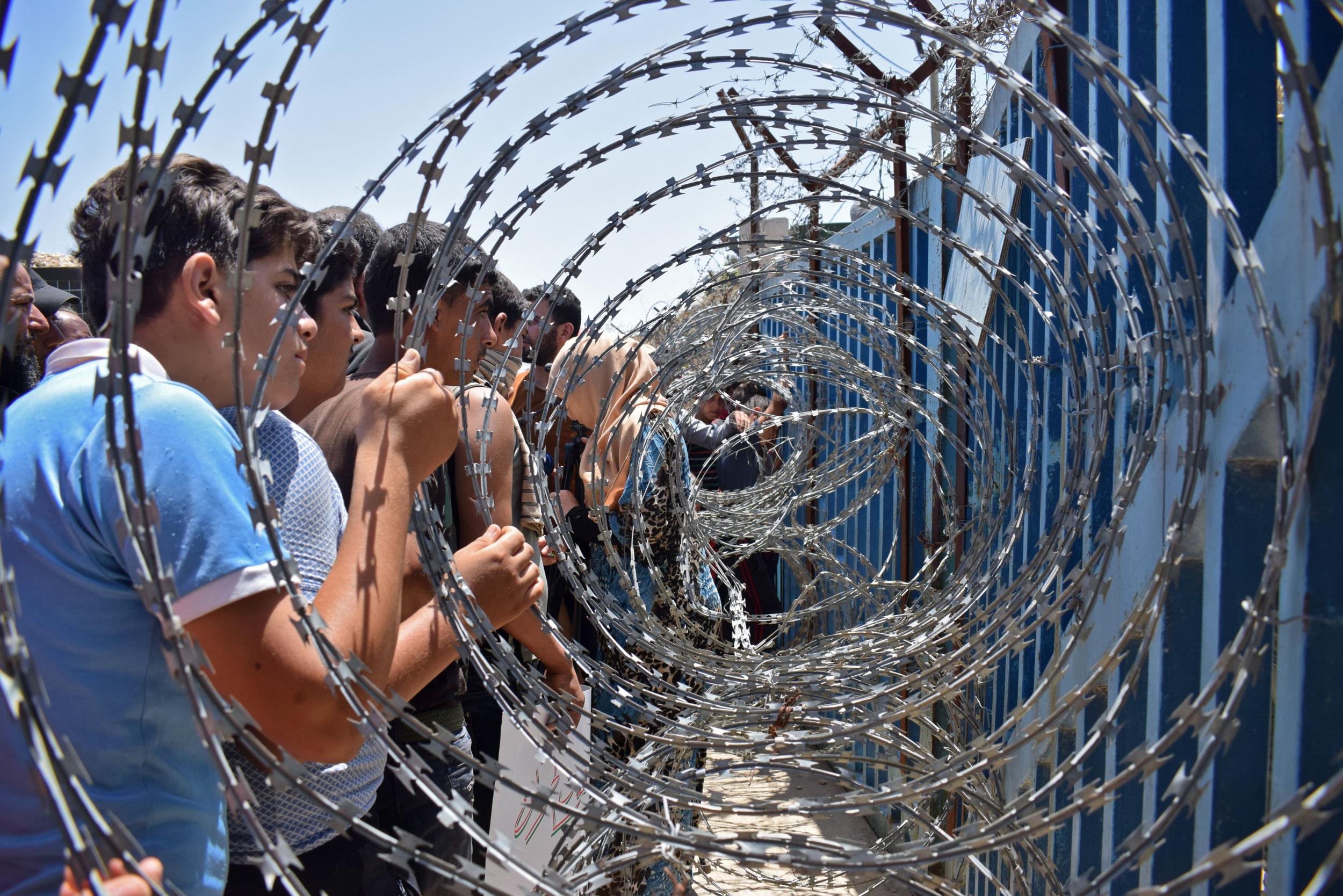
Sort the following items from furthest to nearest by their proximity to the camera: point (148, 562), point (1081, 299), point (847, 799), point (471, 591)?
point (1081, 299)
point (471, 591)
point (847, 799)
point (148, 562)

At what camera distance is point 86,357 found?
1.42 metres

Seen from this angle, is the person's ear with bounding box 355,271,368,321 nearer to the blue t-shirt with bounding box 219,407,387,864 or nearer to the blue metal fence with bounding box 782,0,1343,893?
the blue t-shirt with bounding box 219,407,387,864

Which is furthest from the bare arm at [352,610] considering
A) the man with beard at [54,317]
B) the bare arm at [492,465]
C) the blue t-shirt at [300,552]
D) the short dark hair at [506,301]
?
the man with beard at [54,317]

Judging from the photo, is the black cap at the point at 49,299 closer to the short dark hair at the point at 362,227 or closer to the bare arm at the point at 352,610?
the short dark hair at the point at 362,227

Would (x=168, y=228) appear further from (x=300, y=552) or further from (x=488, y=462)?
(x=488, y=462)

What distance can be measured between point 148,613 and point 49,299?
3.91m

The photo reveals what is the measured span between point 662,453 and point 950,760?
9.31 ft

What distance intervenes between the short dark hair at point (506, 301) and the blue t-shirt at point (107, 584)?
2.22 metres

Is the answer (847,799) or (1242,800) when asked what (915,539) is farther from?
(847,799)

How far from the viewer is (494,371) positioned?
2.49 m

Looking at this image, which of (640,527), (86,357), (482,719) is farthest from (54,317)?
(86,357)

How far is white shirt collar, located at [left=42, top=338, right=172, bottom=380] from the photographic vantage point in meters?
1.41

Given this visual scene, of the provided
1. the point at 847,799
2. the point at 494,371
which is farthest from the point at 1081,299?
the point at 847,799

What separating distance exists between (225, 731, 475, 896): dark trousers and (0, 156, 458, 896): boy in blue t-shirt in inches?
9.5
